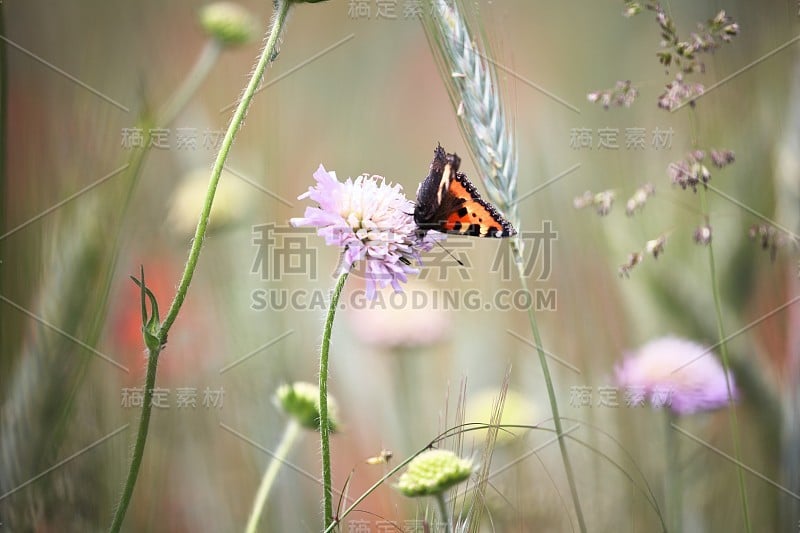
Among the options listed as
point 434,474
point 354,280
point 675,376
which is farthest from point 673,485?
point 354,280

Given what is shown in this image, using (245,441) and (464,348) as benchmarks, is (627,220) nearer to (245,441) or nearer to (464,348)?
(464,348)

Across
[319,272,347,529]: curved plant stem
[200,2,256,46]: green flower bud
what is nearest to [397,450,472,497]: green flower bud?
[319,272,347,529]: curved plant stem

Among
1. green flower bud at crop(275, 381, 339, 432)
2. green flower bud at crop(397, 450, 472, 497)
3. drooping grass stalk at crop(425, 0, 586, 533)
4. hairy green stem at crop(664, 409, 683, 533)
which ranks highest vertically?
drooping grass stalk at crop(425, 0, 586, 533)

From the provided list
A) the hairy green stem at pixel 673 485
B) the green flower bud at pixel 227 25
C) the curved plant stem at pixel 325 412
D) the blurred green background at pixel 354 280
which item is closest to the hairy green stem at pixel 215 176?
the curved plant stem at pixel 325 412

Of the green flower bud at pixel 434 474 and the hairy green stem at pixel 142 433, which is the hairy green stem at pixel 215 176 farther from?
the green flower bud at pixel 434 474

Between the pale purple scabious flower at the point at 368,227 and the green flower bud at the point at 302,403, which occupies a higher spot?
the pale purple scabious flower at the point at 368,227

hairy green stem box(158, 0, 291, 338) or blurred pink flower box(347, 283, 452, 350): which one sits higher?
hairy green stem box(158, 0, 291, 338)

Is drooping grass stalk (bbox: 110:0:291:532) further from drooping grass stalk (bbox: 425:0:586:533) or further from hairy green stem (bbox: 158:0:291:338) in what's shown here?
drooping grass stalk (bbox: 425:0:586:533)

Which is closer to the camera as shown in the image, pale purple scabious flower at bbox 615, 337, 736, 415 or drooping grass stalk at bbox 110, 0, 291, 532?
drooping grass stalk at bbox 110, 0, 291, 532
